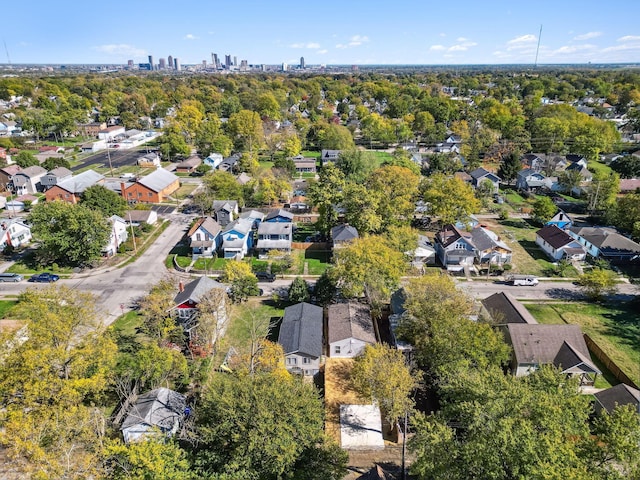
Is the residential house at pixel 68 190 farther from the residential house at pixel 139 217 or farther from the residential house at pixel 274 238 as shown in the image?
the residential house at pixel 274 238

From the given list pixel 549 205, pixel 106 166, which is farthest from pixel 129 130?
pixel 549 205

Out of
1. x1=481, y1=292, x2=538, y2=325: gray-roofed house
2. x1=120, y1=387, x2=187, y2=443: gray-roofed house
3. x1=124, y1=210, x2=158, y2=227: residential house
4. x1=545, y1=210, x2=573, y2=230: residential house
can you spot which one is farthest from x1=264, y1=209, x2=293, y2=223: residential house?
x1=545, y1=210, x2=573, y2=230: residential house

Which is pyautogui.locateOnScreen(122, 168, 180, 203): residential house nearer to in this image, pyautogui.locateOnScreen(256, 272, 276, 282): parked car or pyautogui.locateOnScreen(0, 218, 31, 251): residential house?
pyautogui.locateOnScreen(0, 218, 31, 251): residential house

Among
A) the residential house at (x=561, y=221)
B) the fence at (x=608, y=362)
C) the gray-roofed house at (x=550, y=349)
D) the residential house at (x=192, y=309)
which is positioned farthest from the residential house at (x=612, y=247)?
the residential house at (x=192, y=309)

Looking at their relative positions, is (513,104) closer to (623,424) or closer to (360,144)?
(360,144)

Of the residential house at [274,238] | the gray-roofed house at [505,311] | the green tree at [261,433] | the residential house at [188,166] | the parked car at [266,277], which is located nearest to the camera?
the green tree at [261,433]

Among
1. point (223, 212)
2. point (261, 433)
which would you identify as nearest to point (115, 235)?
point (223, 212)
